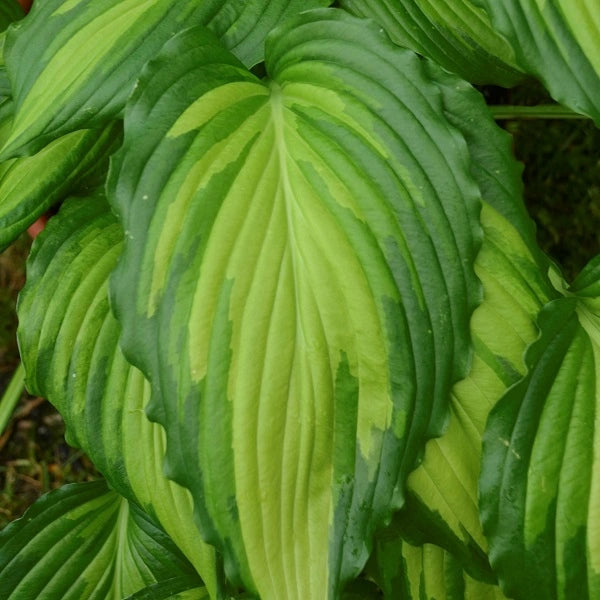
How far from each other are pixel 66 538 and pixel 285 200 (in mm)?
587

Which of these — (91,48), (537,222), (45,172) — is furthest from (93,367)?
(537,222)

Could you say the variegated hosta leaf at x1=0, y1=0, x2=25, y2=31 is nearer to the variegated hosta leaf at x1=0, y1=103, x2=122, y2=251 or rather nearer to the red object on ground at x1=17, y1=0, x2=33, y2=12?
the red object on ground at x1=17, y1=0, x2=33, y2=12

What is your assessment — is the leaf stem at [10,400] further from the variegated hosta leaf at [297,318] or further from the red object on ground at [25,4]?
the variegated hosta leaf at [297,318]

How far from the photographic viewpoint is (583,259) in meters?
1.38

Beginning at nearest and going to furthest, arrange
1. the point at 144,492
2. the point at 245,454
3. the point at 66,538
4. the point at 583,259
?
the point at 245,454
the point at 144,492
the point at 66,538
the point at 583,259

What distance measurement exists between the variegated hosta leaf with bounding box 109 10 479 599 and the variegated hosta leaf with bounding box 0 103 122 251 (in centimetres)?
27

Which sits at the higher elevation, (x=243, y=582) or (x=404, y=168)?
(x=404, y=168)

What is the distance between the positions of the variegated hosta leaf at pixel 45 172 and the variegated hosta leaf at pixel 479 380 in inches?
16.7

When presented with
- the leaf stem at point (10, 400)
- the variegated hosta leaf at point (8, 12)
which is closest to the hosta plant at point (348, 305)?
the variegated hosta leaf at point (8, 12)

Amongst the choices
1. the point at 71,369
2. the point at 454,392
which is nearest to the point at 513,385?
the point at 454,392

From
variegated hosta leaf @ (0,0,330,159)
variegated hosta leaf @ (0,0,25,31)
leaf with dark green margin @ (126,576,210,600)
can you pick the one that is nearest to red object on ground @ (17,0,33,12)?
variegated hosta leaf @ (0,0,25,31)

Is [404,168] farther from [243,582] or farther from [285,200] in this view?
[243,582]

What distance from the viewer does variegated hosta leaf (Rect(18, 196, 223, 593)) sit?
840 mm

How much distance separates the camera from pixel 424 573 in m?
0.81
